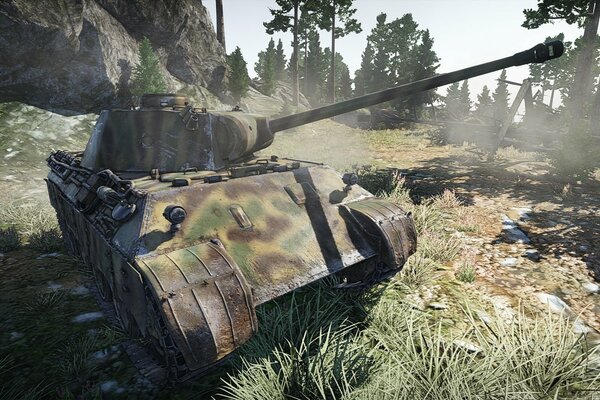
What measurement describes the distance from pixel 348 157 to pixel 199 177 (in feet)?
40.0

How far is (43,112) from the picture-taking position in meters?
14.8

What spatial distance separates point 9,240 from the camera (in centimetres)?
682

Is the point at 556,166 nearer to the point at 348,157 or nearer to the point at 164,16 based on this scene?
the point at 348,157

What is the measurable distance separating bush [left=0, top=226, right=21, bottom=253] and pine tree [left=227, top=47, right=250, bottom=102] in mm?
19550

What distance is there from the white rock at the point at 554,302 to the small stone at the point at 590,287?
58 cm

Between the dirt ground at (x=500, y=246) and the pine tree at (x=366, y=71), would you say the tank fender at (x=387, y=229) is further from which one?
the pine tree at (x=366, y=71)

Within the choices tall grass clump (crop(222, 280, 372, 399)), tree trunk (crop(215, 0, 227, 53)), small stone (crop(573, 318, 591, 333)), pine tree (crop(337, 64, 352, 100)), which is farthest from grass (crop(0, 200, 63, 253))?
pine tree (crop(337, 64, 352, 100))

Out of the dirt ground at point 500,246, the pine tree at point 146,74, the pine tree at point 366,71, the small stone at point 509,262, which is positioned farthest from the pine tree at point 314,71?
the small stone at point 509,262

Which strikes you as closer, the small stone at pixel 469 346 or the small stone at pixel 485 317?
the small stone at pixel 469 346

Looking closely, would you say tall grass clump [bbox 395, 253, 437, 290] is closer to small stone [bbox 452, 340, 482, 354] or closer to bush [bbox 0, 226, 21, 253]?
small stone [bbox 452, 340, 482, 354]

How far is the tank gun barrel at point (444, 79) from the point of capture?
3895 mm

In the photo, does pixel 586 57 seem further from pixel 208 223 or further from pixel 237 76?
pixel 237 76

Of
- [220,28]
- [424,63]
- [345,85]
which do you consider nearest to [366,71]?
[345,85]

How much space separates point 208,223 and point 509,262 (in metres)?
4.99
